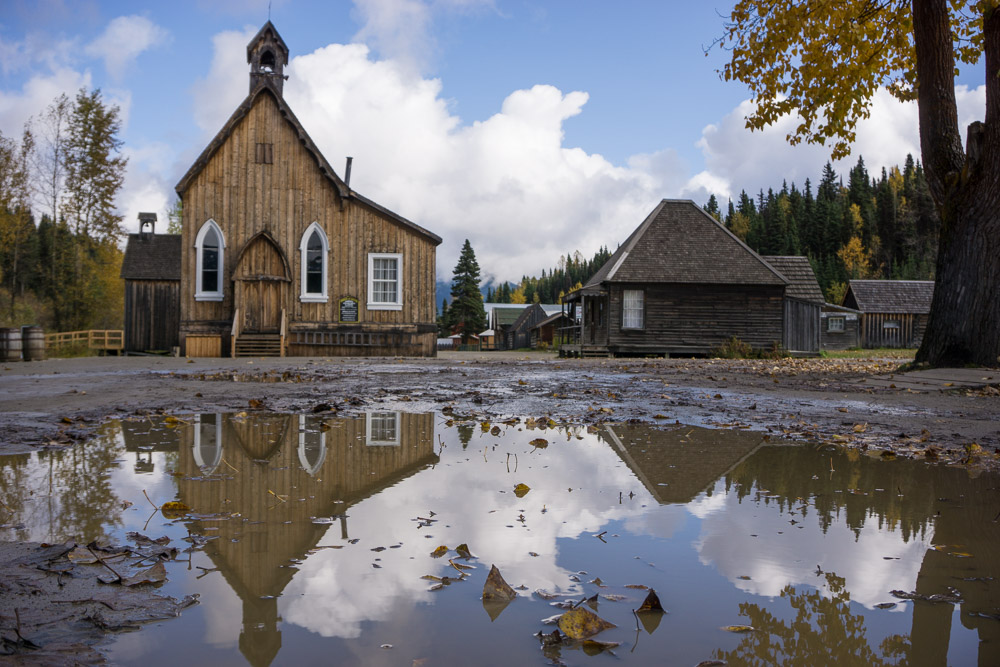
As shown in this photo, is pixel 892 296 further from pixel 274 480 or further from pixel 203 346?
pixel 274 480

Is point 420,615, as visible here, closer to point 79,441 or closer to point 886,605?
point 886,605

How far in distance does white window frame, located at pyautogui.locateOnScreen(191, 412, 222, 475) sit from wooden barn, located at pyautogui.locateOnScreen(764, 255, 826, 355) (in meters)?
28.4

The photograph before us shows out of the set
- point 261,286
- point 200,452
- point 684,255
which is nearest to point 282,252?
point 261,286

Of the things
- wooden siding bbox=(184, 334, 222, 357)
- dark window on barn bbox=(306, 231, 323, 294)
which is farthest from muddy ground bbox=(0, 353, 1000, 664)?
dark window on barn bbox=(306, 231, 323, 294)

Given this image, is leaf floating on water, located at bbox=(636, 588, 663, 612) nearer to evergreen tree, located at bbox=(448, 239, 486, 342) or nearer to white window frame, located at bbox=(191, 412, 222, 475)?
white window frame, located at bbox=(191, 412, 222, 475)

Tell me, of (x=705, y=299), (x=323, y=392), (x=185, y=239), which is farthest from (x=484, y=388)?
(x=705, y=299)

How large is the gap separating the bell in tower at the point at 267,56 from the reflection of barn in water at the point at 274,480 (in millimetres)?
20426

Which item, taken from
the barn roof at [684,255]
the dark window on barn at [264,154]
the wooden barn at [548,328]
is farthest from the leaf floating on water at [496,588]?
the wooden barn at [548,328]

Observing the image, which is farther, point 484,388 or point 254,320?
point 254,320

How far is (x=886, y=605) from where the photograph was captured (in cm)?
201

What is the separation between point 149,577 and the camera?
212 cm

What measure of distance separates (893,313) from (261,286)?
53.9m

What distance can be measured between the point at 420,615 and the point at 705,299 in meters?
28.0

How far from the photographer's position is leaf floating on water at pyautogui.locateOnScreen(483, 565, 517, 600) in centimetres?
202
